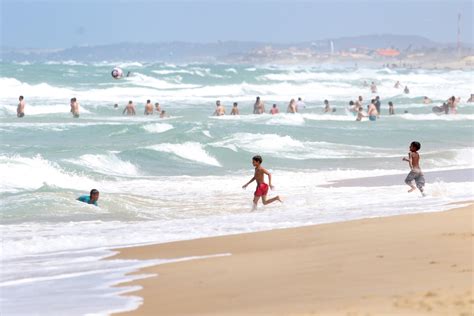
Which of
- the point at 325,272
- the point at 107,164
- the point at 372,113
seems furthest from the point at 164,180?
the point at 372,113

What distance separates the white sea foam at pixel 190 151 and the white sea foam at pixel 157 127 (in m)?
5.97

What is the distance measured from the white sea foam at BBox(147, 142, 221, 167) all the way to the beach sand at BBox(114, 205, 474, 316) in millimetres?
12114

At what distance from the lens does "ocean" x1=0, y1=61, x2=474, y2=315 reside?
9990mm

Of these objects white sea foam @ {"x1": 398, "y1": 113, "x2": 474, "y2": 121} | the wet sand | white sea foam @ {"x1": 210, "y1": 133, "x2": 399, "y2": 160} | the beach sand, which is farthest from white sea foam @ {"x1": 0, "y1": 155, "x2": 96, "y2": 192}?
white sea foam @ {"x1": 398, "y1": 113, "x2": 474, "y2": 121}

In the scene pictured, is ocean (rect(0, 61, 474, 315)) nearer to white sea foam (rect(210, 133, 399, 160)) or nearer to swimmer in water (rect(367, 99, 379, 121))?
white sea foam (rect(210, 133, 399, 160))

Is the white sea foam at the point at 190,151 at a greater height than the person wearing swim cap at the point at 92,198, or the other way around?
the person wearing swim cap at the point at 92,198

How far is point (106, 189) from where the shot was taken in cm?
1806

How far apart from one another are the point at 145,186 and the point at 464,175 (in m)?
5.69

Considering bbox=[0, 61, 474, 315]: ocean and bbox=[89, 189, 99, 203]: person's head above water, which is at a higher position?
bbox=[89, 189, 99, 203]: person's head above water

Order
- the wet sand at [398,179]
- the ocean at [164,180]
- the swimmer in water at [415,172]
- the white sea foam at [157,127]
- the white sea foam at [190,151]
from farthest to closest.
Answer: the white sea foam at [157,127] < the white sea foam at [190,151] < the wet sand at [398,179] < the swimmer in water at [415,172] < the ocean at [164,180]

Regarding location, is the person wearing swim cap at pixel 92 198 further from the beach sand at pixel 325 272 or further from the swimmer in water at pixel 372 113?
the swimmer in water at pixel 372 113

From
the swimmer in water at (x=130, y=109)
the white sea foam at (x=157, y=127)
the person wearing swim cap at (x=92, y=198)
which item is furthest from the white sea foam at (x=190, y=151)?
the swimmer in water at (x=130, y=109)

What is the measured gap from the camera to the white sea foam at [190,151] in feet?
79.1

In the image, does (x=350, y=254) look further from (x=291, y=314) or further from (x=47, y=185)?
(x=47, y=185)
